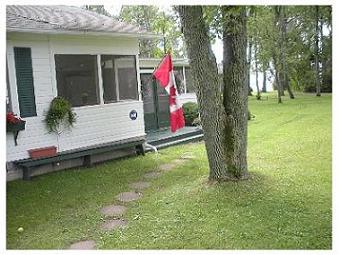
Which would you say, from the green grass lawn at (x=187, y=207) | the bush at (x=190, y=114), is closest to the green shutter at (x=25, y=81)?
the green grass lawn at (x=187, y=207)

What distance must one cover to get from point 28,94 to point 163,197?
3500 mm

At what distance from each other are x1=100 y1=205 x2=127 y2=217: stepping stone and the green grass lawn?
0.10 m

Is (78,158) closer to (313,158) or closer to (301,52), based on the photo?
(313,158)

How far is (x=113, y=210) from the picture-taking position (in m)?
6.12

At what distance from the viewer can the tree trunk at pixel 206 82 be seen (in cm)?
624

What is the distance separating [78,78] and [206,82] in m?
3.76

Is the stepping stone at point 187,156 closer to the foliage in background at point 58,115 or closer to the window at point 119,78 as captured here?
the window at point 119,78

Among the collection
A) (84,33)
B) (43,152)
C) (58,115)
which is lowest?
(43,152)

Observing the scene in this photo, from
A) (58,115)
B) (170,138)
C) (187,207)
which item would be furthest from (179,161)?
(187,207)

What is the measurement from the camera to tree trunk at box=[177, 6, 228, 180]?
20.5 feet

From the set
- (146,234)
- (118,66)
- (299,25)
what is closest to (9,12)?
(118,66)

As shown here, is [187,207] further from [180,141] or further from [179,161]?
[180,141]

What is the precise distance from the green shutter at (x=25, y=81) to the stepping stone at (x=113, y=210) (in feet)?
9.61

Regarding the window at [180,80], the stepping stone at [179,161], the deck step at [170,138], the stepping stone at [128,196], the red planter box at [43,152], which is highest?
the window at [180,80]
